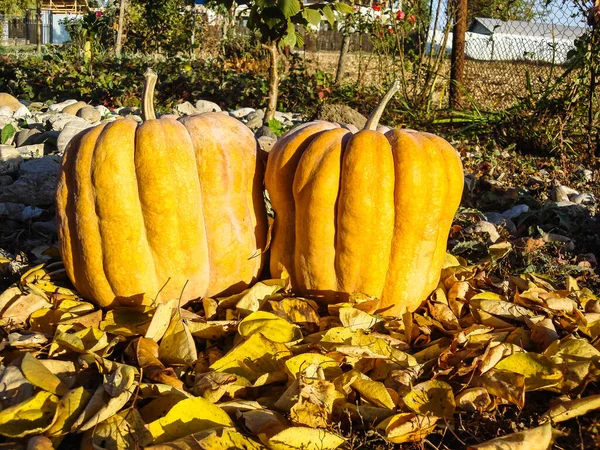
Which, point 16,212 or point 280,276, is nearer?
point 280,276

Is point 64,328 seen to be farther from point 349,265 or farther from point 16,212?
point 16,212

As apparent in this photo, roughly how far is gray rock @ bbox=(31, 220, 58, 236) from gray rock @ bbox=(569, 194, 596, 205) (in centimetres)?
319

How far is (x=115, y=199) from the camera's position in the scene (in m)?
2.28

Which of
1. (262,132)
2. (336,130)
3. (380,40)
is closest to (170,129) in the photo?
(336,130)

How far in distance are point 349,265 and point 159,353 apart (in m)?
0.77

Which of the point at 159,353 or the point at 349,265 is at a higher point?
the point at 349,265

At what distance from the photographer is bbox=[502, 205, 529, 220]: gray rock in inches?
152

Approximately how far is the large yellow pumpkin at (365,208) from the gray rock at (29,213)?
168cm

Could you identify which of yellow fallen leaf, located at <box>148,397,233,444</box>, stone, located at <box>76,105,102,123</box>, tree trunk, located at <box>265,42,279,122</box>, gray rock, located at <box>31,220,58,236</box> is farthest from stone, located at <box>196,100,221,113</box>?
yellow fallen leaf, located at <box>148,397,233,444</box>

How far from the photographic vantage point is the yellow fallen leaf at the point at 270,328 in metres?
2.05

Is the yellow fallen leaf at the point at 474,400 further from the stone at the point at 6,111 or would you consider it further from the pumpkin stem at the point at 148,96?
the stone at the point at 6,111

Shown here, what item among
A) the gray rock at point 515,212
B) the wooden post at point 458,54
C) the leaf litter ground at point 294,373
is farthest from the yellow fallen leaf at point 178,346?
the wooden post at point 458,54

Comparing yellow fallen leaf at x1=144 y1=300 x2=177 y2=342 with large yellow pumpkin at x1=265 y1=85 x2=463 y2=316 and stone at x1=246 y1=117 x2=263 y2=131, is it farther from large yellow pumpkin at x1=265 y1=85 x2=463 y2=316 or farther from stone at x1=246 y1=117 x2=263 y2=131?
stone at x1=246 y1=117 x2=263 y2=131

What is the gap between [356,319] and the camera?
223 centimetres
